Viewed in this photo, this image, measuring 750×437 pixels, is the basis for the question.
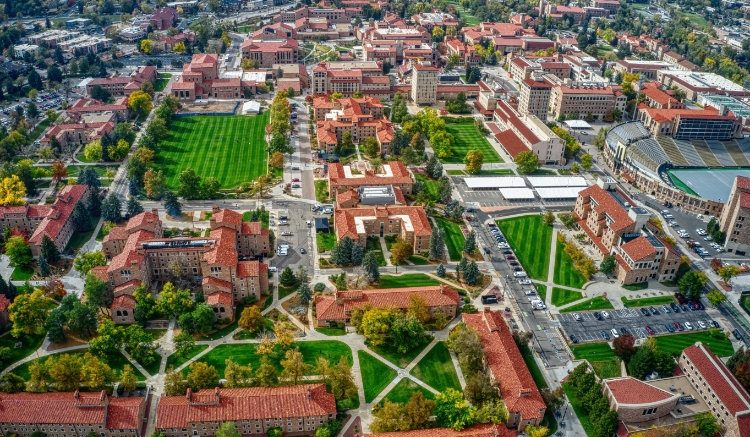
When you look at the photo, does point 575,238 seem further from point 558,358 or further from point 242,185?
point 242,185

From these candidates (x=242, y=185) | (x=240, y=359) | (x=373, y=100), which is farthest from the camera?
(x=373, y=100)

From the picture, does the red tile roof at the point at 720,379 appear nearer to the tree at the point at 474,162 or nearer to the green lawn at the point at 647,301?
the green lawn at the point at 647,301

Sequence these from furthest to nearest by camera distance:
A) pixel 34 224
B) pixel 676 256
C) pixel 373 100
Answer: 1. pixel 373 100
2. pixel 34 224
3. pixel 676 256

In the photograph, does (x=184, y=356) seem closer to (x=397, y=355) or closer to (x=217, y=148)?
(x=397, y=355)

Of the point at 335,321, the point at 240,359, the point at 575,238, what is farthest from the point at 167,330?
the point at 575,238

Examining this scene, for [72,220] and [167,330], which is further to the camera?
[72,220]

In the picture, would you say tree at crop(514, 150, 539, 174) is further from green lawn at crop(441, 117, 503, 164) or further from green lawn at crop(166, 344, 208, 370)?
green lawn at crop(166, 344, 208, 370)

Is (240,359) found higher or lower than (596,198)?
lower
